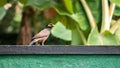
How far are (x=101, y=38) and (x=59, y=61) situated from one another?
2.72 feet

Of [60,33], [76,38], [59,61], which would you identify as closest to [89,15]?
[76,38]

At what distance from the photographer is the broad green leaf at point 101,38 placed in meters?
2.71

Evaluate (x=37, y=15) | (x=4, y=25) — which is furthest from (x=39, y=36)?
(x=4, y=25)

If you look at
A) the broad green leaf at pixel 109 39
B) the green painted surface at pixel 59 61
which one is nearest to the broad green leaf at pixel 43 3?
the broad green leaf at pixel 109 39

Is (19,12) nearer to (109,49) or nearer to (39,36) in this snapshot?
(39,36)

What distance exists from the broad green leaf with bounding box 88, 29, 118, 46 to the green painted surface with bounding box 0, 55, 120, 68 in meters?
0.64

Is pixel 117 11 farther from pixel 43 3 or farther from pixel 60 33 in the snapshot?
pixel 60 33

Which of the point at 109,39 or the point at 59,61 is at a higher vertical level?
the point at 59,61

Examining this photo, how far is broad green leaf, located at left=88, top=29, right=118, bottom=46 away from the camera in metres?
2.71

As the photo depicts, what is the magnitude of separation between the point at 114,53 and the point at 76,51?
0.66ft

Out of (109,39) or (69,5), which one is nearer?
(109,39)

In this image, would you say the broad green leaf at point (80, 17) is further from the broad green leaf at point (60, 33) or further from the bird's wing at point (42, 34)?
the broad green leaf at point (60, 33)

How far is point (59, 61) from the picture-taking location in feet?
6.59

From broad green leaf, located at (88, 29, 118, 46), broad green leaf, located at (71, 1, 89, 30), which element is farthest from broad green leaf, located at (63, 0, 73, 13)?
broad green leaf, located at (88, 29, 118, 46)
